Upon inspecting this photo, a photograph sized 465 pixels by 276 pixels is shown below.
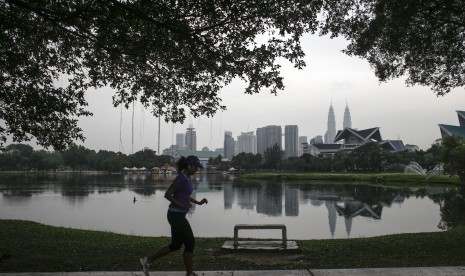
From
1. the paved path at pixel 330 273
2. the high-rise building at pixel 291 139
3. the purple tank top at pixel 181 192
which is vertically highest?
the high-rise building at pixel 291 139

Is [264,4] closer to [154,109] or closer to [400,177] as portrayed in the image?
[154,109]

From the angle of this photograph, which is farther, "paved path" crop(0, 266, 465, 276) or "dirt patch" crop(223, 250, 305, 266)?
"dirt patch" crop(223, 250, 305, 266)

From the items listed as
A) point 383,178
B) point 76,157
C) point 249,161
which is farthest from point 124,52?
point 76,157

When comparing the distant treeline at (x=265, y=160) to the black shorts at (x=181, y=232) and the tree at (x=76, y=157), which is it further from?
the black shorts at (x=181, y=232)

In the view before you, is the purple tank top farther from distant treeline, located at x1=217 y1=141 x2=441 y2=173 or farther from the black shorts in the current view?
distant treeline, located at x1=217 y1=141 x2=441 y2=173

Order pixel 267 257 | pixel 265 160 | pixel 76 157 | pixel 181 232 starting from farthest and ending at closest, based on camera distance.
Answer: pixel 76 157 < pixel 265 160 < pixel 267 257 < pixel 181 232

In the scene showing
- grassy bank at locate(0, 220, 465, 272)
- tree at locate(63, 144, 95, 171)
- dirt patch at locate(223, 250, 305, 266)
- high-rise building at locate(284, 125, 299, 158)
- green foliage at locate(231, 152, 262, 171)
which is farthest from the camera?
high-rise building at locate(284, 125, 299, 158)

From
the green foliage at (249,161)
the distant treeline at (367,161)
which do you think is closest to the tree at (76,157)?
the green foliage at (249,161)

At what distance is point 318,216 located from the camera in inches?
750

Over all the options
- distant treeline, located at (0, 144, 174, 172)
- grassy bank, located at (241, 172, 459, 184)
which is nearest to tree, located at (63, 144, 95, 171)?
distant treeline, located at (0, 144, 174, 172)

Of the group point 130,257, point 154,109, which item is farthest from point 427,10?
point 130,257

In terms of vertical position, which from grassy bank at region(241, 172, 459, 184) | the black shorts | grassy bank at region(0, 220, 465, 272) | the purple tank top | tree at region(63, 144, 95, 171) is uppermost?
tree at region(63, 144, 95, 171)

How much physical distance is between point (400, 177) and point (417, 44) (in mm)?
50928

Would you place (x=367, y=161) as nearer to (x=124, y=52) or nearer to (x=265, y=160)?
(x=265, y=160)
